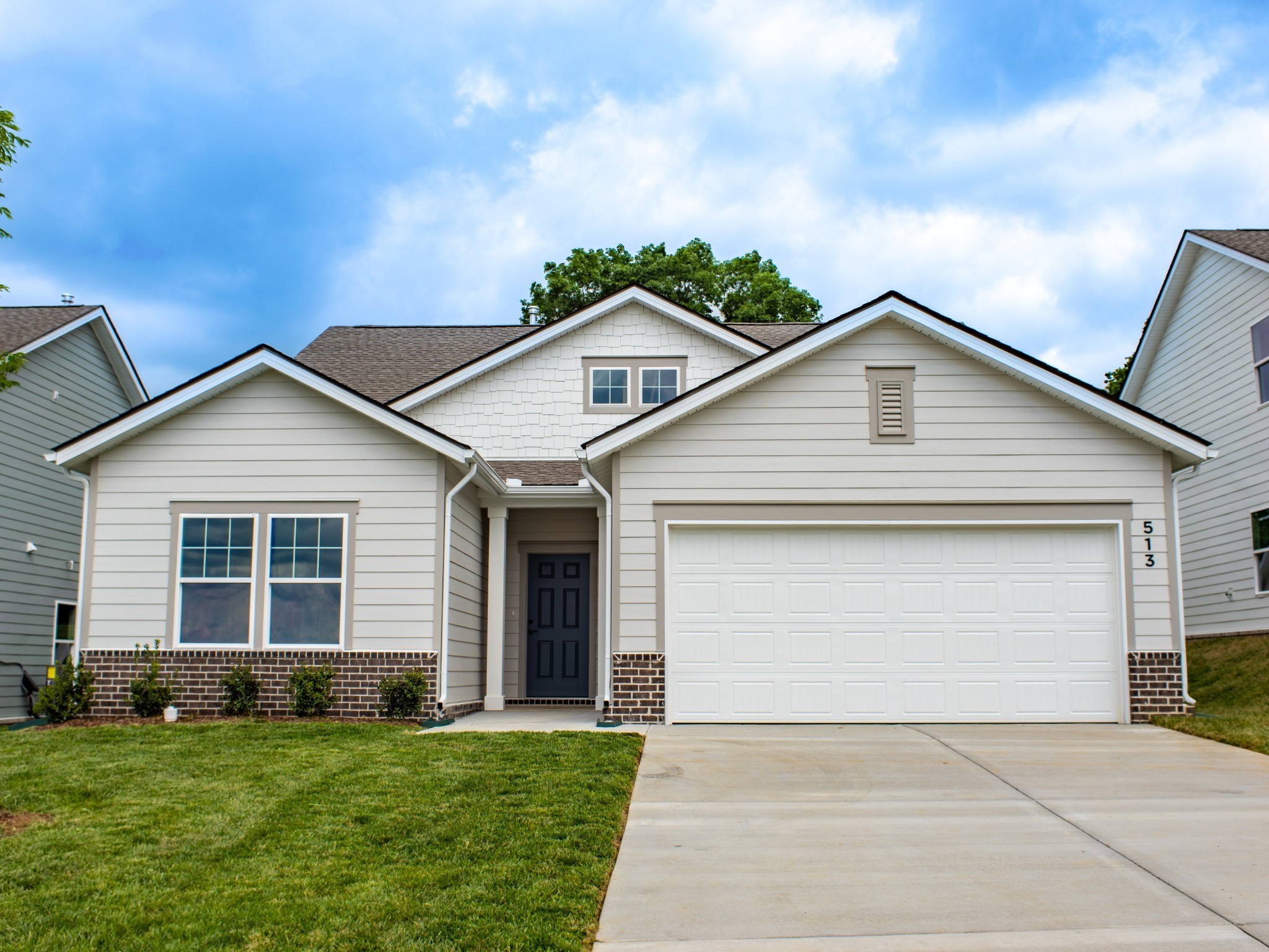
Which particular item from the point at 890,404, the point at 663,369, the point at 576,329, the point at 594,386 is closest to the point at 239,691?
the point at 594,386

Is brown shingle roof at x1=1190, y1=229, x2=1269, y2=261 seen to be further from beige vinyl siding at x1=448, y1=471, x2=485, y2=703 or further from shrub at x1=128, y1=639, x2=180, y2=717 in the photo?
shrub at x1=128, y1=639, x2=180, y2=717

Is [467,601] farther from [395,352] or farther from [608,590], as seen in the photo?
[395,352]

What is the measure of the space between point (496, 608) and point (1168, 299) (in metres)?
Answer: 12.7

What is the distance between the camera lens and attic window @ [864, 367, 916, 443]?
11820mm

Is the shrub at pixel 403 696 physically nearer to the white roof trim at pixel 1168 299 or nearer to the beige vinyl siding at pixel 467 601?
the beige vinyl siding at pixel 467 601

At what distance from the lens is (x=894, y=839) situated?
647 centimetres

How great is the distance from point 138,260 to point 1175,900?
1663 inches

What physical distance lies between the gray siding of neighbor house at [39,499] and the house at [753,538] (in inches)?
208

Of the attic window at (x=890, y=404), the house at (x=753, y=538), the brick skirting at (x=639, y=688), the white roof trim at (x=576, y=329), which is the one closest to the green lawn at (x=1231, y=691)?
the house at (x=753, y=538)

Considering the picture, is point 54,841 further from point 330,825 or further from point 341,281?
point 341,281

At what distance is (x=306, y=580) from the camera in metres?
12.0

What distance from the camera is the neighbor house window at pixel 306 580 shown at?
39.1 ft

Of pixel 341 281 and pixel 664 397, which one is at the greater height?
pixel 341 281

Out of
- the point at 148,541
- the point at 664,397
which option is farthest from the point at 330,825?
the point at 664,397
